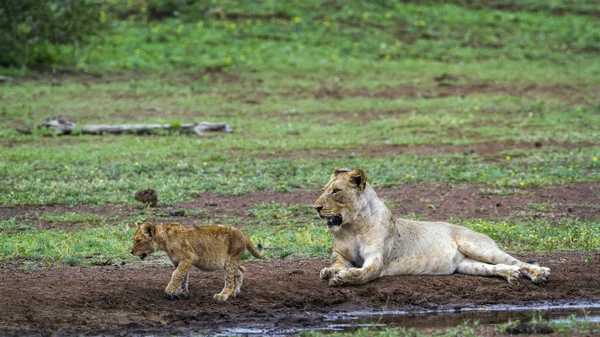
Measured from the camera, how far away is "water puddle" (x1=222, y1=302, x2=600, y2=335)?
886 cm

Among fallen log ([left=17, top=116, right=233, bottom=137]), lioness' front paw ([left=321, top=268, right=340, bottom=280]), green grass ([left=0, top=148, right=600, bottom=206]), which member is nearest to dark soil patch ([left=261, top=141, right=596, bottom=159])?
green grass ([left=0, top=148, right=600, bottom=206])

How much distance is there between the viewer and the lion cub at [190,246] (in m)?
8.99

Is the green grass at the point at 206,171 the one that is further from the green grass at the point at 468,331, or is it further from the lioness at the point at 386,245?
the green grass at the point at 468,331

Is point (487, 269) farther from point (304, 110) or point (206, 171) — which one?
point (304, 110)

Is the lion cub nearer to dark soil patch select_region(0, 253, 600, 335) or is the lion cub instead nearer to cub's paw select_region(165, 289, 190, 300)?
cub's paw select_region(165, 289, 190, 300)

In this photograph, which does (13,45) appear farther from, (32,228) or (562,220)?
(562,220)

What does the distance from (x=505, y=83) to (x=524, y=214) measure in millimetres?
13216

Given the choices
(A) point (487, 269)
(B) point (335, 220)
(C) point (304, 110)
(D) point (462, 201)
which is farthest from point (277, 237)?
(C) point (304, 110)

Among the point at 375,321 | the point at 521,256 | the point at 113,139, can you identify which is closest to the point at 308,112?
the point at 113,139

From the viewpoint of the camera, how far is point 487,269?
10.3 m

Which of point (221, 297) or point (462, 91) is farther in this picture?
point (462, 91)

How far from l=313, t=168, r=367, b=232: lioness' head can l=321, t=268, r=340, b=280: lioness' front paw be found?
16.0 inches

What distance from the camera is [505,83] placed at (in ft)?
86.8

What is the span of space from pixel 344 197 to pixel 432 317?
1492mm
